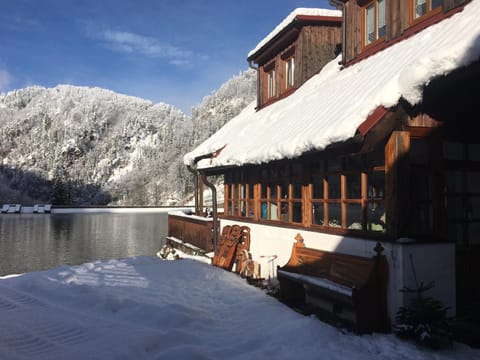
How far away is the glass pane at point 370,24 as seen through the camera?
27.8ft

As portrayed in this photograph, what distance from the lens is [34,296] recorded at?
7.30 meters

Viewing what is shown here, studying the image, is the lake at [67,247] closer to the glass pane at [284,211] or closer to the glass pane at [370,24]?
the glass pane at [284,211]

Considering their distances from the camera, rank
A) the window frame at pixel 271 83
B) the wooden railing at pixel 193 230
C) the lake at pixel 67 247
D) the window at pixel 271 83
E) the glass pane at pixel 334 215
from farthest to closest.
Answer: the lake at pixel 67 247
the window at pixel 271 83
the window frame at pixel 271 83
the wooden railing at pixel 193 230
the glass pane at pixel 334 215

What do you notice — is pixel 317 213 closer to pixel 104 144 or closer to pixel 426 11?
pixel 426 11

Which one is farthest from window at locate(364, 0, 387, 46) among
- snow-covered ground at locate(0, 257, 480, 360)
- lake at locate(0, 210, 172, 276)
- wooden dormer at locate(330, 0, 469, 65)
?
lake at locate(0, 210, 172, 276)

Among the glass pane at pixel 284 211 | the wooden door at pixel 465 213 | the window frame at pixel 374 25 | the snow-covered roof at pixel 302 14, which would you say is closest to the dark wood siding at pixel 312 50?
the snow-covered roof at pixel 302 14

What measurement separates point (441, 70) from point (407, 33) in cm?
339

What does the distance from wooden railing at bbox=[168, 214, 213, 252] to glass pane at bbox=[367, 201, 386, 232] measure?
6.91m

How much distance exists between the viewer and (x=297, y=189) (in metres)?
8.48

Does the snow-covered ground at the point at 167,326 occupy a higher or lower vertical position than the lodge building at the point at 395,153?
lower

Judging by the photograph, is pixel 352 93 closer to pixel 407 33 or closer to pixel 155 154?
pixel 407 33

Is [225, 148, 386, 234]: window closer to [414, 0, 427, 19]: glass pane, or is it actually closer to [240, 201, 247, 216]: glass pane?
[240, 201, 247, 216]: glass pane

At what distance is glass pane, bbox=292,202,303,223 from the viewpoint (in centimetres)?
829

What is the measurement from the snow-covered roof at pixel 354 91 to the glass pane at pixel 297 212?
133 centimetres
